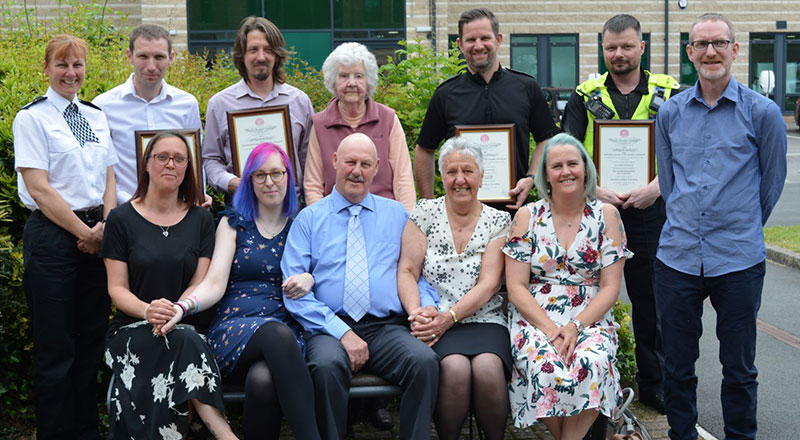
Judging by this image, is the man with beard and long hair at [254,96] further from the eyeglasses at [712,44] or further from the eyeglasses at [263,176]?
the eyeglasses at [712,44]

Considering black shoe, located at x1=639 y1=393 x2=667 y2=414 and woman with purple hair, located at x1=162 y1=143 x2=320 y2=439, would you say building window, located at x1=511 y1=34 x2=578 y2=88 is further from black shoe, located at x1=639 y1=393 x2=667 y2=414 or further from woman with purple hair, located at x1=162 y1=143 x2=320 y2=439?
woman with purple hair, located at x1=162 y1=143 x2=320 y2=439

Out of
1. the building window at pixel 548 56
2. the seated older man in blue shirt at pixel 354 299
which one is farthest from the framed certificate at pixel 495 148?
the building window at pixel 548 56

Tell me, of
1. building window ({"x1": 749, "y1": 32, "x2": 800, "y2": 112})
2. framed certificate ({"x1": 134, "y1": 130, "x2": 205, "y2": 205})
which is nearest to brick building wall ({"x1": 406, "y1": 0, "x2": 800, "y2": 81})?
building window ({"x1": 749, "y1": 32, "x2": 800, "y2": 112})

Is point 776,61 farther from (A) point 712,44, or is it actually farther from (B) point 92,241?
(B) point 92,241

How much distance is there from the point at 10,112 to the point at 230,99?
1.72 m

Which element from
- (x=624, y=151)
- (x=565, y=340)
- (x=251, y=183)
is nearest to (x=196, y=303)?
(x=251, y=183)

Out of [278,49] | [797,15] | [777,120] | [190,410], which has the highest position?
[797,15]

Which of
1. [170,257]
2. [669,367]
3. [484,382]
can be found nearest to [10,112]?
[170,257]

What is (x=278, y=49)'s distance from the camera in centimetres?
531

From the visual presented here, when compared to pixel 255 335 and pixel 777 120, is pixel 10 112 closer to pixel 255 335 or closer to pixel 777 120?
pixel 255 335

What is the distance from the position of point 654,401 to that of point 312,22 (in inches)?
851

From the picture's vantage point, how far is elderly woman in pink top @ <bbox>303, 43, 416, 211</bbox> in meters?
5.12

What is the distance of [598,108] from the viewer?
17.2 ft

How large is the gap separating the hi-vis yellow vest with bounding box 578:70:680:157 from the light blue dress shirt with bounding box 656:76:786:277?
0.73 metres
